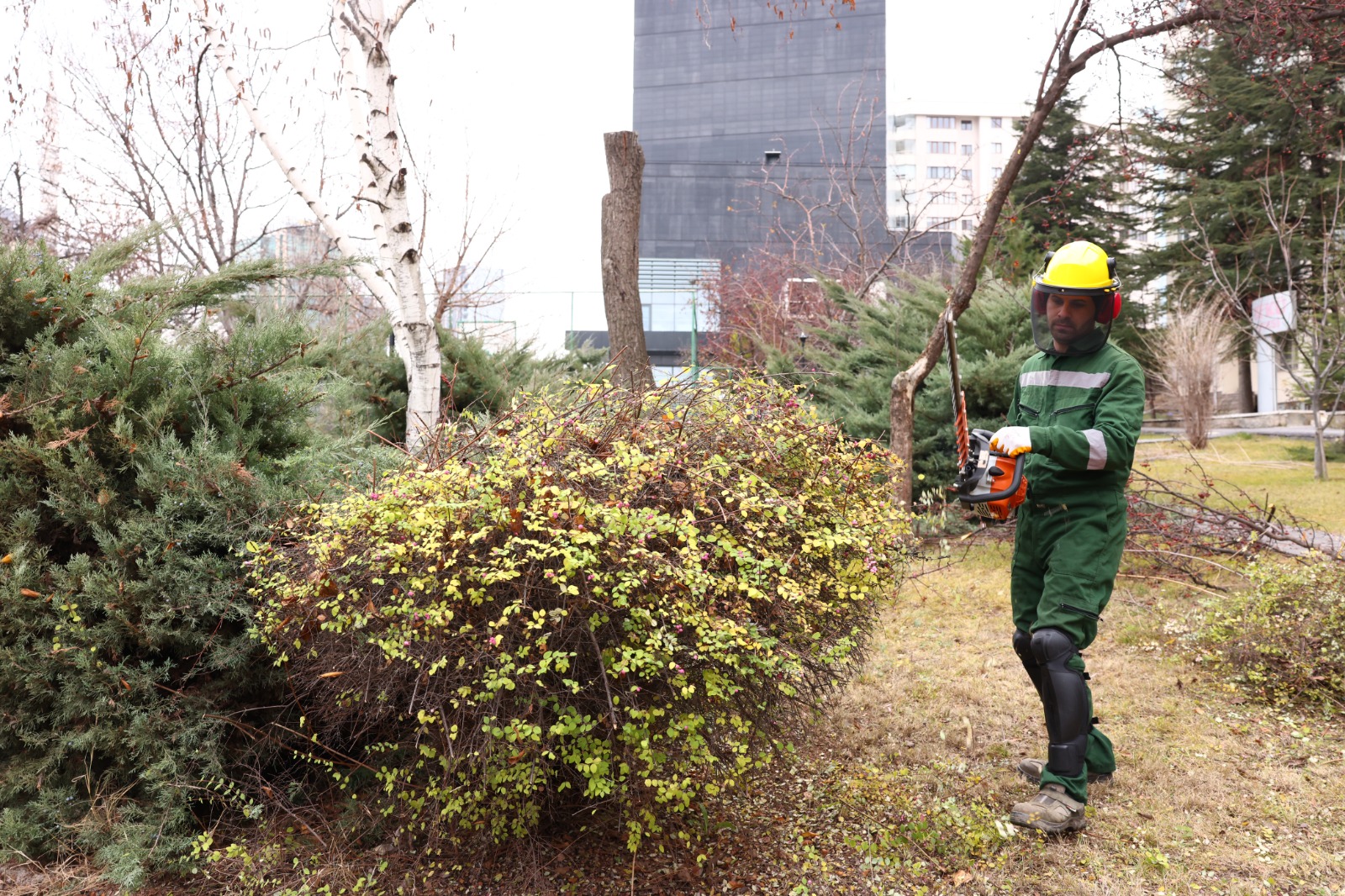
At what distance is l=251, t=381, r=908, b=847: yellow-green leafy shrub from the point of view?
7.79ft

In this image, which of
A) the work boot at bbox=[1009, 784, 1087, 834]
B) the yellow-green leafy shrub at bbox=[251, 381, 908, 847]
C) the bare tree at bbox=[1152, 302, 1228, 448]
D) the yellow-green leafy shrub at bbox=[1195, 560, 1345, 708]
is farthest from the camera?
the bare tree at bbox=[1152, 302, 1228, 448]

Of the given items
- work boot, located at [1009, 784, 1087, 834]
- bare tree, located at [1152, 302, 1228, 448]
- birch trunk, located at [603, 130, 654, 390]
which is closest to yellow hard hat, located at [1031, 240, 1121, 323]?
work boot, located at [1009, 784, 1087, 834]

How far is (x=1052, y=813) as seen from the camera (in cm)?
308

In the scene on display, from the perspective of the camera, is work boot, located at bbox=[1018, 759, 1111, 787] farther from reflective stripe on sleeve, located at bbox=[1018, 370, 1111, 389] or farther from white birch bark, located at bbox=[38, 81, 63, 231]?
white birch bark, located at bbox=[38, 81, 63, 231]

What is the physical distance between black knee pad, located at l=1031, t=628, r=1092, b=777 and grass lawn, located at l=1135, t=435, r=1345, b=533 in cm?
502

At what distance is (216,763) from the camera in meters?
3.02

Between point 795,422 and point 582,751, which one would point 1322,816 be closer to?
point 795,422

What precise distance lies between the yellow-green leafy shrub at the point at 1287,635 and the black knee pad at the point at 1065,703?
81.2 inches

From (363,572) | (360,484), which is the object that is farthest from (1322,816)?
(360,484)

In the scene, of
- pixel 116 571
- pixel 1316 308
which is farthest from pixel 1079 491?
pixel 1316 308

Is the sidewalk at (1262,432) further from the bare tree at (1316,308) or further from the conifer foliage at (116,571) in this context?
the conifer foliage at (116,571)

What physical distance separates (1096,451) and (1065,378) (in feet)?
1.31

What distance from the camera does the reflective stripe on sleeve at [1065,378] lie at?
3268 mm

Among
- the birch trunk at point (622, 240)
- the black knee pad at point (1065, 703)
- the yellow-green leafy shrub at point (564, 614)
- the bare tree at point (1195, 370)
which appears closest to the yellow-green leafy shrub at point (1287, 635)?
the black knee pad at point (1065, 703)
